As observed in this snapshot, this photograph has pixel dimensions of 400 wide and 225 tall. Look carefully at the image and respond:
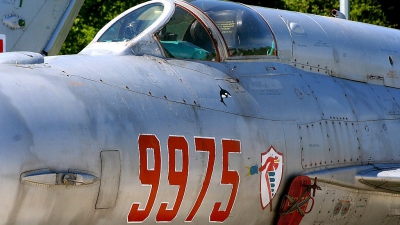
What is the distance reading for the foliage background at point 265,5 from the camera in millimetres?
25438

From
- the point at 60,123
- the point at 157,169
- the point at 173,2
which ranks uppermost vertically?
the point at 173,2

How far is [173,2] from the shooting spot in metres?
7.34

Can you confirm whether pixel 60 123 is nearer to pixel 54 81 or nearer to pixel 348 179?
pixel 54 81

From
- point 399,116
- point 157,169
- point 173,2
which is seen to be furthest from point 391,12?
point 157,169

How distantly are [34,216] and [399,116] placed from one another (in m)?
5.12

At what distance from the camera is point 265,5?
27.7m

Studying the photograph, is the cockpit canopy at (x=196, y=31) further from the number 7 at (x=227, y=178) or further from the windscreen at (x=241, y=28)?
the number 7 at (x=227, y=178)

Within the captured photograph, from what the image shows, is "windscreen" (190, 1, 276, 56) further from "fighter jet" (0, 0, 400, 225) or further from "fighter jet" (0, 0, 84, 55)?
"fighter jet" (0, 0, 84, 55)

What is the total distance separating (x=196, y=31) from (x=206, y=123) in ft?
4.18

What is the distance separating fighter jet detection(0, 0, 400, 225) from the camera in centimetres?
520

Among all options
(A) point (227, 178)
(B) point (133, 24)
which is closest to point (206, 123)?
(A) point (227, 178)

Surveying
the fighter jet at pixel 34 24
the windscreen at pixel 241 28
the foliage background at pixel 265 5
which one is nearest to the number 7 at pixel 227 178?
the windscreen at pixel 241 28

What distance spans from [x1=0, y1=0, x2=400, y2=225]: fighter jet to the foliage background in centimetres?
1747

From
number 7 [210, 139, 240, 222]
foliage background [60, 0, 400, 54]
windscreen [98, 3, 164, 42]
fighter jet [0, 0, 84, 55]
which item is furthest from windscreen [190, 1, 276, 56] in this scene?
foliage background [60, 0, 400, 54]
